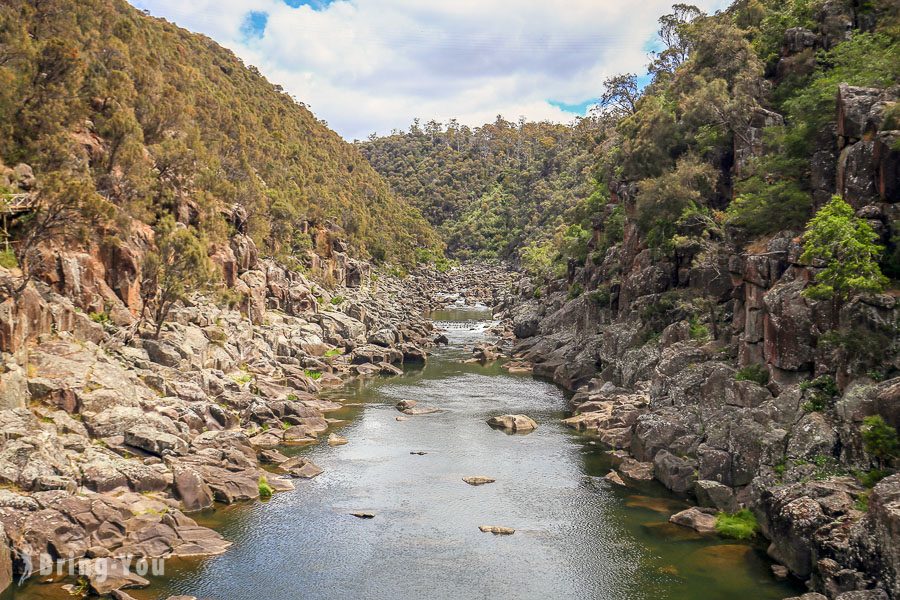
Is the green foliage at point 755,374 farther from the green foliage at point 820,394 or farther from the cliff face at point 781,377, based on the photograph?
the green foliage at point 820,394

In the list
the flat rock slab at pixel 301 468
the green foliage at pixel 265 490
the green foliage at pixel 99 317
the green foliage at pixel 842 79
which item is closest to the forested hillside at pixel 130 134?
the green foliage at pixel 99 317

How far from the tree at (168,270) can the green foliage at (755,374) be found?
3877cm

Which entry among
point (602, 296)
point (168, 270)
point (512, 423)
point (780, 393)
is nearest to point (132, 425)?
point (168, 270)

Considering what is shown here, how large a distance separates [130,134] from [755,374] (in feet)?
164

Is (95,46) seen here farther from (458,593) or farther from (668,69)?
(668,69)

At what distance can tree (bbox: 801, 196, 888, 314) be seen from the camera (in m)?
31.6

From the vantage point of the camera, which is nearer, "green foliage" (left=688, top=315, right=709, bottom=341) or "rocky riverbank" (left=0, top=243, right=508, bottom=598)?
"rocky riverbank" (left=0, top=243, right=508, bottom=598)

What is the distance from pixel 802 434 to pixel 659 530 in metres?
8.09

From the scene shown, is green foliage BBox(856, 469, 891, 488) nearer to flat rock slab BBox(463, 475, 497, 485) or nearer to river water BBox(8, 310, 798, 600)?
river water BBox(8, 310, 798, 600)

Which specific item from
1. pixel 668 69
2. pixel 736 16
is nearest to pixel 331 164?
pixel 668 69

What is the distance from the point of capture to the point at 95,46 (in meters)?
64.8

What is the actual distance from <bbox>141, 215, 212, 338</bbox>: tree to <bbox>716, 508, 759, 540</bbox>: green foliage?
39582mm

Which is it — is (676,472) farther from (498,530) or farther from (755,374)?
(498,530)

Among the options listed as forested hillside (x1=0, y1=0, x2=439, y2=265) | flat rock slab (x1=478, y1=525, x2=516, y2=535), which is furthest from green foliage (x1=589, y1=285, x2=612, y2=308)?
flat rock slab (x1=478, y1=525, x2=516, y2=535)
